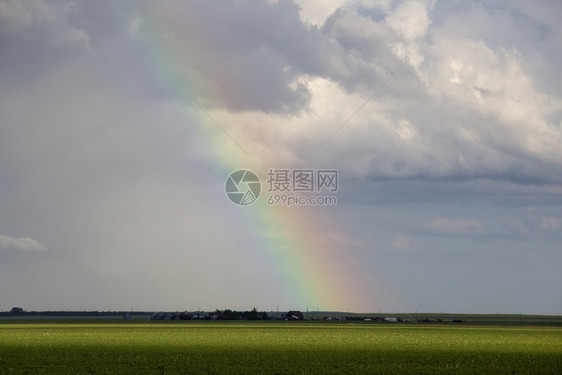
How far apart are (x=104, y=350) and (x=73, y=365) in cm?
1569

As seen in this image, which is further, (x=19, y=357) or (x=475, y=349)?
(x=475, y=349)

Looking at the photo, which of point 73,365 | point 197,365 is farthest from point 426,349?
point 73,365

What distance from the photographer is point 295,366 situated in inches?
1993

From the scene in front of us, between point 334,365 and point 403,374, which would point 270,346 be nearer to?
point 334,365

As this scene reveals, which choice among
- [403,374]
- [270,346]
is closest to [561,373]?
[403,374]

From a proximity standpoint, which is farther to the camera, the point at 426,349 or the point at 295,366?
the point at 426,349

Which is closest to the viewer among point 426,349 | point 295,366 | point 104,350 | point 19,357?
point 295,366

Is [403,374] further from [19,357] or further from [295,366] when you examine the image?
[19,357]

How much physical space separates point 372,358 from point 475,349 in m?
19.2

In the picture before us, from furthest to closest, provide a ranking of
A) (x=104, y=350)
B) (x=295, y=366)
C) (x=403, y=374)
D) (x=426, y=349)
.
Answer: (x=426, y=349) < (x=104, y=350) < (x=295, y=366) < (x=403, y=374)

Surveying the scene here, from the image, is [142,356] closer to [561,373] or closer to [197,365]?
[197,365]

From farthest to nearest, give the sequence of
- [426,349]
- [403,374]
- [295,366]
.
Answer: [426,349]
[295,366]
[403,374]

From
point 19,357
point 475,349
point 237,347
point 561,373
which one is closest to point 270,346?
point 237,347

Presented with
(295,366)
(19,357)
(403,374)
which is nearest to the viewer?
(403,374)
